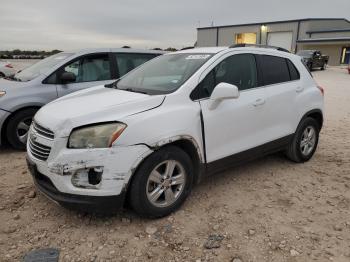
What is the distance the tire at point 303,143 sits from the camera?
4781 millimetres

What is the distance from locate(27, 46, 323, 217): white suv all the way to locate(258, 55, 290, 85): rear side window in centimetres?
1

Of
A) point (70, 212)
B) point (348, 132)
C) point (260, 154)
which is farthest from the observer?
point (348, 132)

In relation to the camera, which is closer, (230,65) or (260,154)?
(230,65)

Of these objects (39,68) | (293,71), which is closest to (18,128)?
(39,68)

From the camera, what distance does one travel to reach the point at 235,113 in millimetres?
3750

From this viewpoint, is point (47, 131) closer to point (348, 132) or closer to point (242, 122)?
point (242, 122)

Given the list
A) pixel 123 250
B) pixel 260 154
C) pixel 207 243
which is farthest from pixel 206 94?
pixel 123 250

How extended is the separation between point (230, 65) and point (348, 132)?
4.15 metres

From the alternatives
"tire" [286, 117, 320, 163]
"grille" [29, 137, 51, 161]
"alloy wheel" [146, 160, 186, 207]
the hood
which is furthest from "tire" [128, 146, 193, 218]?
"tire" [286, 117, 320, 163]

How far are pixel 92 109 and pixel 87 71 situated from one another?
318 centimetres

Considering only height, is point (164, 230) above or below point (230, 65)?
below

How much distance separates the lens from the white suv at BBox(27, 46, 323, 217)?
9.58 feet

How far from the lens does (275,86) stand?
171 inches

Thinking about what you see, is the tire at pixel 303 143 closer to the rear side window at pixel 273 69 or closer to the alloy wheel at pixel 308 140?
the alloy wheel at pixel 308 140
